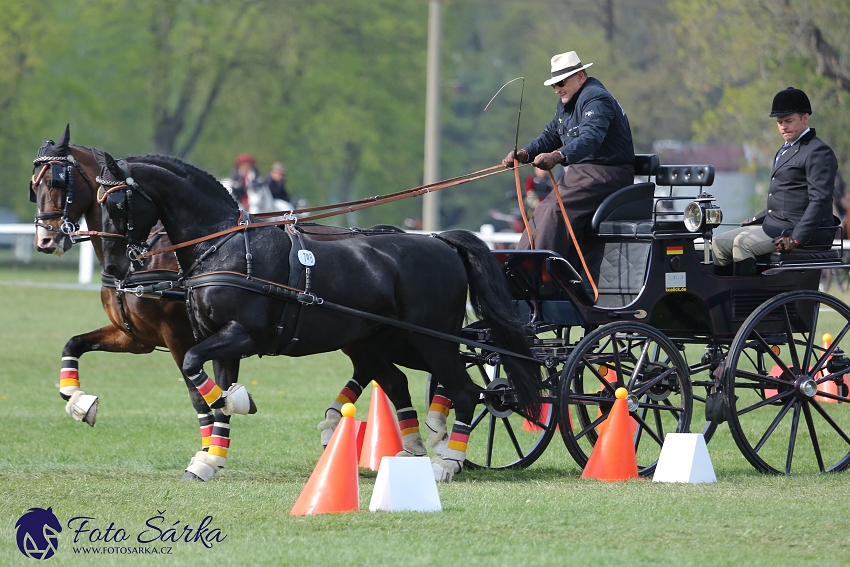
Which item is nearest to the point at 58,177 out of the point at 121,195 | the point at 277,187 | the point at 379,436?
the point at 121,195

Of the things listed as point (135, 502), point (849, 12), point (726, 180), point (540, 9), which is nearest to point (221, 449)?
point (135, 502)

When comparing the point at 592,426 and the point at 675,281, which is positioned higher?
the point at 675,281

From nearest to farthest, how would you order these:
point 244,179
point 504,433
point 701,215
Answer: point 701,215 < point 504,433 < point 244,179

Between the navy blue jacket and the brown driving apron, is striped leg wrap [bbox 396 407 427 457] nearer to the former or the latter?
the brown driving apron

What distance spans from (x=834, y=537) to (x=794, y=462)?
2900 mm

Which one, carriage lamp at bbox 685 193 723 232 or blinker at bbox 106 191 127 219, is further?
carriage lamp at bbox 685 193 723 232

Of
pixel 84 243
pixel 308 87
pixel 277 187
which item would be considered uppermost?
pixel 308 87

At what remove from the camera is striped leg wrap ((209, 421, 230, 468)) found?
7.21m

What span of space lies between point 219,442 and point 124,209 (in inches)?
58.0

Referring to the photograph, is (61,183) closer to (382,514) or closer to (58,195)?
(58,195)

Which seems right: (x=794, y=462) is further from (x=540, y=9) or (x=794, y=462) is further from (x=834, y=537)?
(x=540, y=9)

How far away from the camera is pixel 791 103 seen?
7953 mm

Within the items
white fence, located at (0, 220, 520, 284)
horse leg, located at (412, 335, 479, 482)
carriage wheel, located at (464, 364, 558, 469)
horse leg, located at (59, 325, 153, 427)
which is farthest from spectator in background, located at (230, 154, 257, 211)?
horse leg, located at (412, 335, 479, 482)

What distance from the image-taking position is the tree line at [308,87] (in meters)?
35.1
